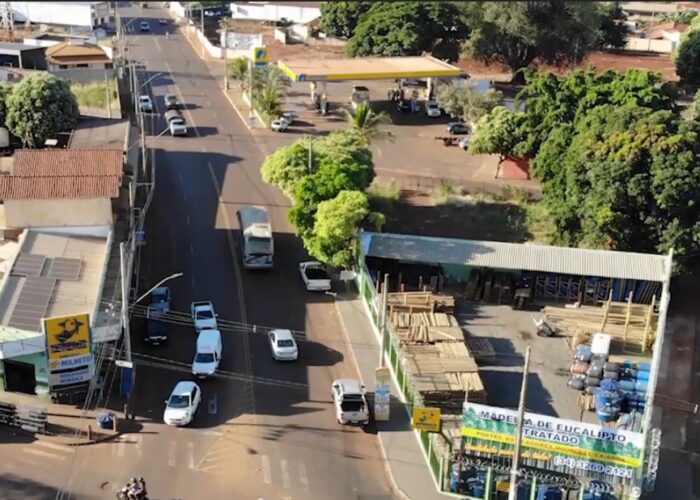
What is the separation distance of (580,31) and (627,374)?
49642 millimetres

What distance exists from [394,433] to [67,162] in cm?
1893

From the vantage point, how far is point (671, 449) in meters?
28.2

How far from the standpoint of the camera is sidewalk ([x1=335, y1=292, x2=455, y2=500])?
84.5 feet

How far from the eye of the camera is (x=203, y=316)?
34844 mm

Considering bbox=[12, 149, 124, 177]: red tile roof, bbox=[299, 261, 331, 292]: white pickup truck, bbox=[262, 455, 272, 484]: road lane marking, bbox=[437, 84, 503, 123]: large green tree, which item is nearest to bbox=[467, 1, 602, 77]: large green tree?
bbox=[437, 84, 503, 123]: large green tree

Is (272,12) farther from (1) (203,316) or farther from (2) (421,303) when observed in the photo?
(1) (203,316)

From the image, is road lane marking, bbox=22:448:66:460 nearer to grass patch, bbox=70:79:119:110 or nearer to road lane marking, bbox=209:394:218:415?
road lane marking, bbox=209:394:218:415

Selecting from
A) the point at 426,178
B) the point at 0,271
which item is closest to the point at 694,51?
the point at 426,178

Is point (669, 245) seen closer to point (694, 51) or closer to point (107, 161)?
point (107, 161)

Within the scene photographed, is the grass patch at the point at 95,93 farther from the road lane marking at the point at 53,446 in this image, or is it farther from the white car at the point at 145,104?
the road lane marking at the point at 53,446

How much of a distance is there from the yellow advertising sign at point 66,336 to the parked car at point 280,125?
3476 cm

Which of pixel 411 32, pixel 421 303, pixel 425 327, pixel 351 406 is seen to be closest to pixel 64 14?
pixel 411 32

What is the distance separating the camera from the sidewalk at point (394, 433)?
25750 millimetres

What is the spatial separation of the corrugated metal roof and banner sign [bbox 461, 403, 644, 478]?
15035 mm
